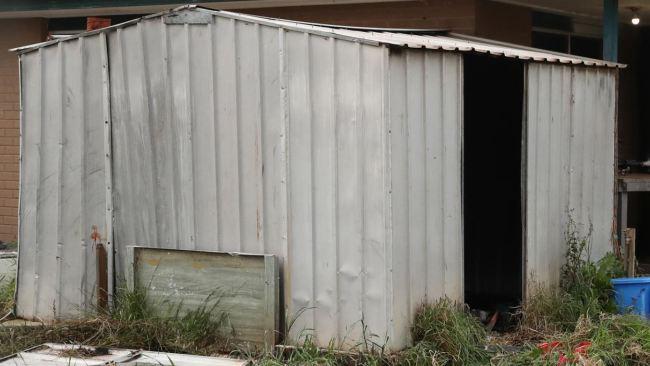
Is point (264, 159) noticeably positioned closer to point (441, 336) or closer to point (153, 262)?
point (153, 262)

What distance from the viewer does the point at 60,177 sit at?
24.3ft

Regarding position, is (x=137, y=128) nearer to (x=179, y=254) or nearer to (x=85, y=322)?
(x=179, y=254)

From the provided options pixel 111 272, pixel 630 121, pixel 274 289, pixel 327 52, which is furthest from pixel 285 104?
pixel 630 121

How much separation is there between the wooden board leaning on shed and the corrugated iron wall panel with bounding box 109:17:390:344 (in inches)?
4.0

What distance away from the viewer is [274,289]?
6504mm

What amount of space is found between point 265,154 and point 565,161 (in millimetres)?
2972

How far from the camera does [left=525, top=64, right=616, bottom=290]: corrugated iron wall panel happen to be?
755 centimetres

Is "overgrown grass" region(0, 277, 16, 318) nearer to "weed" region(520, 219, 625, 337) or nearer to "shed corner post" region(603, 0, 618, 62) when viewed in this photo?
"weed" region(520, 219, 625, 337)

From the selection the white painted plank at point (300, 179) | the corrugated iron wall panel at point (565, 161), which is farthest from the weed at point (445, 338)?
the corrugated iron wall panel at point (565, 161)

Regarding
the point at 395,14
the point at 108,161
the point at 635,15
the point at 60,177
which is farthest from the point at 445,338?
the point at 635,15

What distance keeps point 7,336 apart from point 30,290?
0.67m

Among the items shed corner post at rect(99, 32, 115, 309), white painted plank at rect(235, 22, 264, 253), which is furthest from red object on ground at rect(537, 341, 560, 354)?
shed corner post at rect(99, 32, 115, 309)

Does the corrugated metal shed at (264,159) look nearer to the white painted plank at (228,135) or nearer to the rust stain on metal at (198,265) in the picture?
the white painted plank at (228,135)

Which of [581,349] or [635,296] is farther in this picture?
[635,296]
